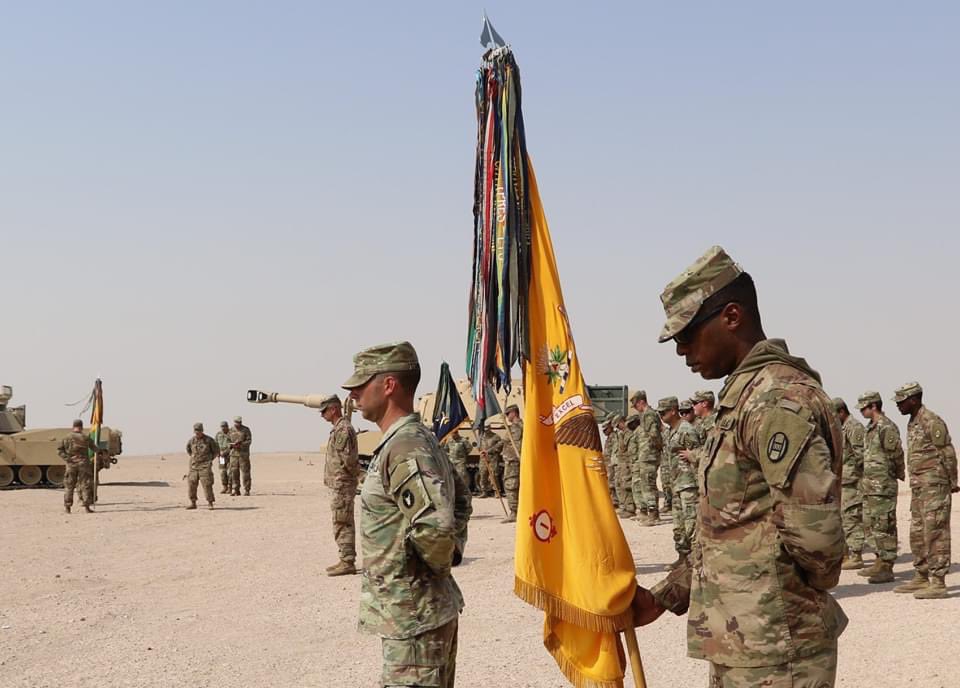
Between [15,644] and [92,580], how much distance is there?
12.1 ft

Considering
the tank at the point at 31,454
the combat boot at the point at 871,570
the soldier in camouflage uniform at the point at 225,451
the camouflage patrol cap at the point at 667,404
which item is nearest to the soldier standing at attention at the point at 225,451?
the soldier in camouflage uniform at the point at 225,451

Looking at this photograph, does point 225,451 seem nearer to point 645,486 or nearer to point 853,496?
point 645,486

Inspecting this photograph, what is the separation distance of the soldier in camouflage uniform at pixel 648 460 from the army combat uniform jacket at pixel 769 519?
1394cm

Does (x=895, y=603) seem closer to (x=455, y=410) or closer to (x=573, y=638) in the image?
(x=573, y=638)

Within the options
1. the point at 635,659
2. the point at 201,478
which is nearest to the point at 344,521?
the point at 635,659

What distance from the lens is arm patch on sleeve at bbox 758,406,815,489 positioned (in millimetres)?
2754

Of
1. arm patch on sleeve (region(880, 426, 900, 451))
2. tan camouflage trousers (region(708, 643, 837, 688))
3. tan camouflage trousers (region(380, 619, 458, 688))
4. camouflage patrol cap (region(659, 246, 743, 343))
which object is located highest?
camouflage patrol cap (region(659, 246, 743, 343))

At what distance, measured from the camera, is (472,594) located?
419 inches

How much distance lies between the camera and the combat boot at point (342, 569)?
1219cm

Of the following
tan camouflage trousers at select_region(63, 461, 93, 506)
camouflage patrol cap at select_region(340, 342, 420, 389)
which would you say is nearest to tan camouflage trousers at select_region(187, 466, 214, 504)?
tan camouflage trousers at select_region(63, 461, 93, 506)

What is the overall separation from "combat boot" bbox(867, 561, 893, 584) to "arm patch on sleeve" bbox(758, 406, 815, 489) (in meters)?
9.09

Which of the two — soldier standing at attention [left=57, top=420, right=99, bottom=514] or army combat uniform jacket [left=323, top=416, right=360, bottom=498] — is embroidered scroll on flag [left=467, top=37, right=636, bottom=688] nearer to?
army combat uniform jacket [left=323, top=416, right=360, bottom=498]

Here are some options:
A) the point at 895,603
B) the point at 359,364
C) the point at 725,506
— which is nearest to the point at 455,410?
the point at 895,603

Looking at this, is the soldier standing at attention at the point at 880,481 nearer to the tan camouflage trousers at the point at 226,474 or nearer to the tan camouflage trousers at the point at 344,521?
the tan camouflage trousers at the point at 344,521
